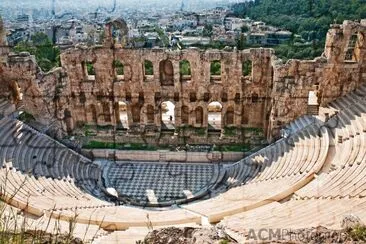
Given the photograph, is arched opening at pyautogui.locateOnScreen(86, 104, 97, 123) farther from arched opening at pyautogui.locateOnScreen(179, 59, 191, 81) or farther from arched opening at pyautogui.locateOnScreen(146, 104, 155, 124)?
arched opening at pyautogui.locateOnScreen(179, 59, 191, 81)

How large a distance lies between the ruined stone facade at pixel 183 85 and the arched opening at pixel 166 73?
0.20 ft

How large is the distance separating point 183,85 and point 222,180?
6.39m

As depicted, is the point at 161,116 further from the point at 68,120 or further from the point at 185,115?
the point at 68,120

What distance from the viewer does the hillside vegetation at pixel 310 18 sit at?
4566 centimetres

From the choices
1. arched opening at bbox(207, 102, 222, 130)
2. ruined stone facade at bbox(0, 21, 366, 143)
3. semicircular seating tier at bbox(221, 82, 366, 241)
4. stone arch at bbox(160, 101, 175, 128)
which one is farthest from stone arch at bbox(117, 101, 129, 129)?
semicircular seating tier at bbox(221, 82, 366, 241)

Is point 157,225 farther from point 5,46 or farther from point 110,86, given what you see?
point 5,46

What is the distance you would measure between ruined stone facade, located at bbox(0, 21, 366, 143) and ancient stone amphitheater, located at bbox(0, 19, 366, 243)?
17 centimetres

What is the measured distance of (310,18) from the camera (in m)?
54.8

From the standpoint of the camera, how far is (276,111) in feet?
67.6

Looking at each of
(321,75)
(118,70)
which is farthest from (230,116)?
(118,70)

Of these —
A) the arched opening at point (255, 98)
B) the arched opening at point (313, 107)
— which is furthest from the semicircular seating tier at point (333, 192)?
the arched opening at point (255, 98)

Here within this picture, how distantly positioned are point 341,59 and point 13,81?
19092 millimetres

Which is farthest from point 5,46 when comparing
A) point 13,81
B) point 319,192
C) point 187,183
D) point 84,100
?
point 319,192

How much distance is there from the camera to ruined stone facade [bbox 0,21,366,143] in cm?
2028
